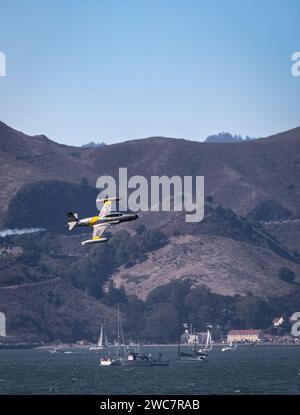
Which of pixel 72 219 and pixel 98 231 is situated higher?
pixel 72 219

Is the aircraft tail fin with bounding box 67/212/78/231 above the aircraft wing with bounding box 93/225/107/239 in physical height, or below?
above

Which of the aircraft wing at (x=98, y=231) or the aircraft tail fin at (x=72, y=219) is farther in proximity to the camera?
the aircraft tail fin at (x=72, y=219)

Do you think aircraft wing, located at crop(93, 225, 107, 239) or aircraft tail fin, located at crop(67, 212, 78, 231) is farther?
aircraft tail fin, located at crop(67, 212, 78, 231)

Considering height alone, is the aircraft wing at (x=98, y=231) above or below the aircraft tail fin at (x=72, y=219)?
below

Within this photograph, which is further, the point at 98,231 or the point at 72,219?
the point at 72,219
